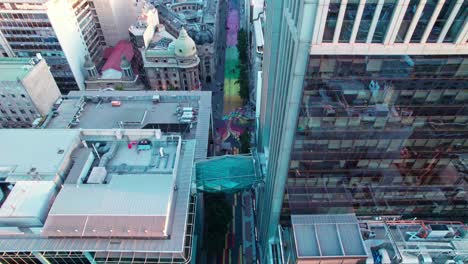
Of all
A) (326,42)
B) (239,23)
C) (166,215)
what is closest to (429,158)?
(326,42)

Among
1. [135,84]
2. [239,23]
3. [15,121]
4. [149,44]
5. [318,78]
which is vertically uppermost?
[239,23]

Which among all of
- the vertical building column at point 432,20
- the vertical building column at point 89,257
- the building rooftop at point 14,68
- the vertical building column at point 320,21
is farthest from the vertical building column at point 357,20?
the building rooftop at point 14,68

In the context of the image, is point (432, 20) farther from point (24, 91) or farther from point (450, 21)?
point (24, 91)

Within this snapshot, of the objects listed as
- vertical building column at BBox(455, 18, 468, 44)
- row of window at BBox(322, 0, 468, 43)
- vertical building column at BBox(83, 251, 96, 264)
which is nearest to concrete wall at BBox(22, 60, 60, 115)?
vertical building column at BBox(83, 251, 96, 264)

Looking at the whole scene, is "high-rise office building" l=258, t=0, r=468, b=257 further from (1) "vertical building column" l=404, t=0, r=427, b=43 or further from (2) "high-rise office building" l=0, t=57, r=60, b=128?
(2) "high-rise office building" l=0, t=57, r=60, b=128

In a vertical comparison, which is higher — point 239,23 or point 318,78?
point 239,23

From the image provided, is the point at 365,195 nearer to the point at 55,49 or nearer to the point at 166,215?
the point at 166,215

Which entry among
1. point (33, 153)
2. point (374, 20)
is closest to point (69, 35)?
point (33, 153)
